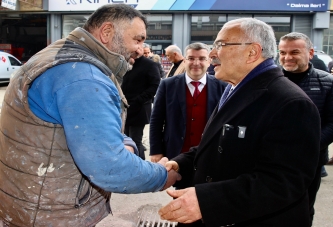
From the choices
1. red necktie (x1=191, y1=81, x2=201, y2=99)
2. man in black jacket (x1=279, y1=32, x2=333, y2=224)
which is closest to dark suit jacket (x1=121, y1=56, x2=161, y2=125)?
red necktie (x1=191, y1=81, x2=201, y2=99)

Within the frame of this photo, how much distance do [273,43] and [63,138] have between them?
1.21 meters

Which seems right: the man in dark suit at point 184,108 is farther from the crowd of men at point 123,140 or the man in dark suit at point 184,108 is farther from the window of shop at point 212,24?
the window of shop at point 212,24

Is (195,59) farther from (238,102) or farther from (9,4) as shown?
(9,4)

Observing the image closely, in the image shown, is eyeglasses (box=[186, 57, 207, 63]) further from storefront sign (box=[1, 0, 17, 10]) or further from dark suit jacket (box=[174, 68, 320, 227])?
storefront sign (box=[1, 0, 17, 10])

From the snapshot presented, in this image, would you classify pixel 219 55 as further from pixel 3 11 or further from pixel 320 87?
pixel 3 11

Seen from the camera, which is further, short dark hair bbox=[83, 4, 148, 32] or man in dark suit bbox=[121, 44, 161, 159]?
man in dark suit bbox=[121, 44, 161, 159]

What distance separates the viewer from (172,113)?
3.54 m

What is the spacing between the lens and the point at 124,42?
1.83 meters

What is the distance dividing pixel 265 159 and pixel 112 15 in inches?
42.5

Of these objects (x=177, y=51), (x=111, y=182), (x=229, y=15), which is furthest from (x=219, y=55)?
(x=229, y=15)

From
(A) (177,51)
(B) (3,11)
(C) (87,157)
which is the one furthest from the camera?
(B) (3,11)

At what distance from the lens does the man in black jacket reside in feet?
10.5

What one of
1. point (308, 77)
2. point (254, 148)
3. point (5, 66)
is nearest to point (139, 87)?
point (308, 77)

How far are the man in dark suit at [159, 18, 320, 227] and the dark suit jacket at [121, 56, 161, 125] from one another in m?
3.27
